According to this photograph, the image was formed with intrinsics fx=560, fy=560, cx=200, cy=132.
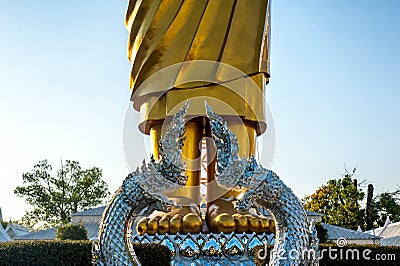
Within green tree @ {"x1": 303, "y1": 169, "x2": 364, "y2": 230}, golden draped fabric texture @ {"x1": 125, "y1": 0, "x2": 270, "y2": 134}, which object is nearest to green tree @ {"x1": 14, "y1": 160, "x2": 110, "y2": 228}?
green tree @ {"x1": 303, "y1": 169, "x2": 364, "y2": 230}

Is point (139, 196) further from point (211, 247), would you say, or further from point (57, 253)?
point (211, 247)

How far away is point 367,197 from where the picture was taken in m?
24.8

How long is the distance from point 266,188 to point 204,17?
389 cm

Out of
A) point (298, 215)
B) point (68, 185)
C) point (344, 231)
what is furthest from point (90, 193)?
point (298, 215)

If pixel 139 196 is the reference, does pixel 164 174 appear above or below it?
above

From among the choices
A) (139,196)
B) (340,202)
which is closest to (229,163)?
(139,196)

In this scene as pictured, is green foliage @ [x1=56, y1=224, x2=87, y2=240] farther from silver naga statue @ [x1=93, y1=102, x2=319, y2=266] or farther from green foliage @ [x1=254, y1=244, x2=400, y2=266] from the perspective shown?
silver naga statue @ [x1=93, y1=102, x2=319, y2=266]

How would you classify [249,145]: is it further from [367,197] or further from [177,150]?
[367,197]

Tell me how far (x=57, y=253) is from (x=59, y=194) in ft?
60.1

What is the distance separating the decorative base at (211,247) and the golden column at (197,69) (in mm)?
499

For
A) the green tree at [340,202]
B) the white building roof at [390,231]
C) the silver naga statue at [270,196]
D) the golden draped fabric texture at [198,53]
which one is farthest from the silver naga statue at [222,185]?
the green tree at [340,202]

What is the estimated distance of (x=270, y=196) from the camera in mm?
3871

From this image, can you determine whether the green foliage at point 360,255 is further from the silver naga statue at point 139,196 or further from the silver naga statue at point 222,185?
the silver naga statue at point 139,196

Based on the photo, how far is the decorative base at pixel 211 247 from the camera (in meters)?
6.40
